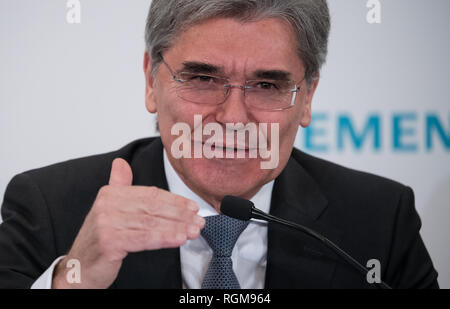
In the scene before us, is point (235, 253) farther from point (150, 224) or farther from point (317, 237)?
point (150, 224)

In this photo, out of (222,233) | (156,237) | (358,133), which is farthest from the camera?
(358,133)

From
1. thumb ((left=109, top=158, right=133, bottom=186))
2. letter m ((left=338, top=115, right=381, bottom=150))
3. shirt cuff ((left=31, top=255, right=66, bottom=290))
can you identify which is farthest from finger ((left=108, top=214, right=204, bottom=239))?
letter m ((left=338, top=115, right=381, bottom=150))

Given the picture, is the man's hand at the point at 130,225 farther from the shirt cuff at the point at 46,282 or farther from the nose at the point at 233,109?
the nose at the point at 233,109

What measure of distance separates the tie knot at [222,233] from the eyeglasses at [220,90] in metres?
0.35

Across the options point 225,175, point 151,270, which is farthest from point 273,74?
point 151,270

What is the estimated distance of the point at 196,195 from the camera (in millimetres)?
1570

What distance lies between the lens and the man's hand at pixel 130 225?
106 cm

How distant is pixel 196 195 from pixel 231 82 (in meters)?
0.40

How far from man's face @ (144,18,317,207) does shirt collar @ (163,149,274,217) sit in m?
0.03

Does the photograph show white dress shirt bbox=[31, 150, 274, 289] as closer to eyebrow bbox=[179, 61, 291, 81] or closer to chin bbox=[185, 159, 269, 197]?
chin bbox=[185, 159, 269, 197]

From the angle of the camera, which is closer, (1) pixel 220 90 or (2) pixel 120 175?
(2) pixel 120 175

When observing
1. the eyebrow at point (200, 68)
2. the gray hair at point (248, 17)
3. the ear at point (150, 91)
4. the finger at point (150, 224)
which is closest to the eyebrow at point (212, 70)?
the eyebrow at point (200, 68)
